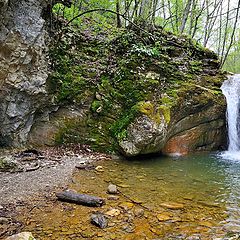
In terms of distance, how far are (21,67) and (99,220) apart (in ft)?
15.3

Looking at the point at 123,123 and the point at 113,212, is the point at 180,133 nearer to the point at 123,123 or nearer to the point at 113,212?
the point at 123,123

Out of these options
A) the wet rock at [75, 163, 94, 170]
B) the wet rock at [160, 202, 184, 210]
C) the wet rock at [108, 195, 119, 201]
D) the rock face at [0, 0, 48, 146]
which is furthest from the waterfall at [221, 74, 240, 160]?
the rock face at [0, 0, 48, 146]

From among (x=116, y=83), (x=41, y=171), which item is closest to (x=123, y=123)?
(x=116, y=83)

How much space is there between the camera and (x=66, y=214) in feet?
11.8

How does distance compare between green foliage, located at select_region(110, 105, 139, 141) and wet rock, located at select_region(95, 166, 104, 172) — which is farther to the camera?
green foliage, located at select_region(110, 105, 139, 141)

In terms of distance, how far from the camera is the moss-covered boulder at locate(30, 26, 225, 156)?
732cm

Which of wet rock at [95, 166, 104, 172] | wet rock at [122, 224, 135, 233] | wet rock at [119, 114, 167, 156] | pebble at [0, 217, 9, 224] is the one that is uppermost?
wet rock at [119, 114, 167, 156]

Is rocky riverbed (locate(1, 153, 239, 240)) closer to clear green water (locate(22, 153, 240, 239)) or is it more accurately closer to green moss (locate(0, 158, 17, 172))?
clear green water (locate(22, 153, 240, 239))

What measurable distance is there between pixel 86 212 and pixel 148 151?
153 inches

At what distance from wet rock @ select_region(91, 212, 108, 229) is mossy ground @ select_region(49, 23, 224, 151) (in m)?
3.83

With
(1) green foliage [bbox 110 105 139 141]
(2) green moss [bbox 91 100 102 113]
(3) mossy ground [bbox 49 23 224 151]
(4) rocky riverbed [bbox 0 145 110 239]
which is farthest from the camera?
(2) green moss [bbox 91 100 102 113]

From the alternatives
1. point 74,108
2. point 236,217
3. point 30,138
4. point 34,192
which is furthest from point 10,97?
point 236,217

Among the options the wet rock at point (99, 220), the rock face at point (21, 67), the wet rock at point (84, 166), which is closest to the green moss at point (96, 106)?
the rock face at point (21, 67)

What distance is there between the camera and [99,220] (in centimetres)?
339
